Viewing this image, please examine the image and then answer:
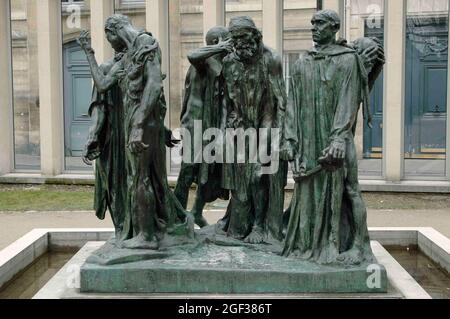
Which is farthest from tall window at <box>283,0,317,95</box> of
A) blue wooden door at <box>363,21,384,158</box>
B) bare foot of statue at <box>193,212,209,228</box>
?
bare foot of statue at <box>193,212,209,228</box>

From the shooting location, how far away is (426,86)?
17484 mm

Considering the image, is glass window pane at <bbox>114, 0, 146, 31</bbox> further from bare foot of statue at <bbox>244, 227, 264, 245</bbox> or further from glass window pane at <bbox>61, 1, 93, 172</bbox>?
bare foot of statue at <bbox>244, 227, 264, 245</bbox>

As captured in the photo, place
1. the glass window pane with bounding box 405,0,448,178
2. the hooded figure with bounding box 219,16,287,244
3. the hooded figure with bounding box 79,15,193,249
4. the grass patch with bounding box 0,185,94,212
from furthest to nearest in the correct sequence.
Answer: the glass window pane with bounding box 405,0,448,178, the grass patch with bounding box 0,185,94,212, the hooded figure with bounding box 219,16,287,244, the hooded figure with bounding box 79,15,193,249

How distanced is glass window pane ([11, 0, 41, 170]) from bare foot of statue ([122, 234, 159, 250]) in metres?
12.3

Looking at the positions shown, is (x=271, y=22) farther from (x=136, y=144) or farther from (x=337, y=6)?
(x=136, y=144)

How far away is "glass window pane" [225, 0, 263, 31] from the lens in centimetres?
1770

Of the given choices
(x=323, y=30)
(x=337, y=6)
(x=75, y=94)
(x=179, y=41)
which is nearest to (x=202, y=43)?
(x=179, y=41)

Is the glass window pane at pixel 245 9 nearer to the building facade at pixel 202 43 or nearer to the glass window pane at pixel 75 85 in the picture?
the building facade at pixel 202 43

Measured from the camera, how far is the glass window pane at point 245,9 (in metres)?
17.7

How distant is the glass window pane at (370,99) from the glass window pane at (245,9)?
80.0 inches

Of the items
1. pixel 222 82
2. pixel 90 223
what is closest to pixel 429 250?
pixel 222 82

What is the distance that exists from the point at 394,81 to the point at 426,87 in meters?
1.20

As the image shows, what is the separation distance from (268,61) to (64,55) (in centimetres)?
1216

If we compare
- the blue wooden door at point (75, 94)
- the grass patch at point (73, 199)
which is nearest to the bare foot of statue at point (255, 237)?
the grass patch at point (73, 199)
